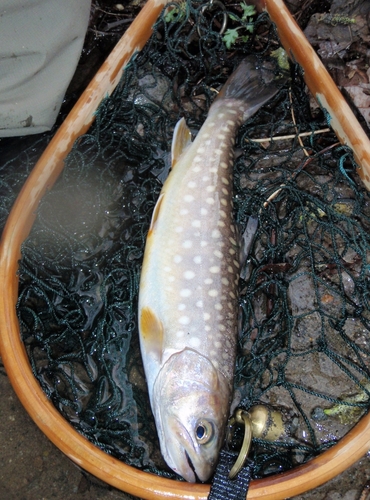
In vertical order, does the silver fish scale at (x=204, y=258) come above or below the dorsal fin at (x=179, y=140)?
below

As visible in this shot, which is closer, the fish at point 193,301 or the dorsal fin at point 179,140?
the fish at point 193,301

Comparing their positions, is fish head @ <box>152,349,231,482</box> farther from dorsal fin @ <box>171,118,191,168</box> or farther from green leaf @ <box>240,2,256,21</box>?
green leaf @ <box>240,2,256,21</box>

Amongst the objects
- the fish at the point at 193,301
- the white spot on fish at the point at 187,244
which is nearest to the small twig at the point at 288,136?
the fish at the point at 193,301

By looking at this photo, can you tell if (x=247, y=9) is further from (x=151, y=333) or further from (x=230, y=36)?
(x=151, y=333)

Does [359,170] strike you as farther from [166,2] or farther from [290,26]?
[166,2]

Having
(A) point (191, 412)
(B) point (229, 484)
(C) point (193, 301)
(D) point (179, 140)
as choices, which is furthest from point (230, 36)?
(B) point (229, 484)

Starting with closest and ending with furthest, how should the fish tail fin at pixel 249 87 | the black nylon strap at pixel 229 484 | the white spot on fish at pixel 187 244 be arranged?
the black nylon strap at pixel 229 484 < the white spot on fish at pixel 187 244 < the fish tail fin at pixel 249 87

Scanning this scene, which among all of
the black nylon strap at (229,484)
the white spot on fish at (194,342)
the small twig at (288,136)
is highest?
the small twig at (288,136)

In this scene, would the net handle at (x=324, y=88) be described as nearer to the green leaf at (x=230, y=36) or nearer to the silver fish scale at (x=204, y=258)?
the green leaf at (x=230, y=36)
